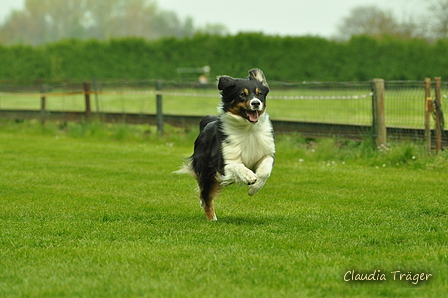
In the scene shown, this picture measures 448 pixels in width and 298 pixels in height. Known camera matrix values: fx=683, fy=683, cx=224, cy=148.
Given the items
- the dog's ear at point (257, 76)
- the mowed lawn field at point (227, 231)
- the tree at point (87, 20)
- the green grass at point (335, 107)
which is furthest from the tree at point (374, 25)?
the tree at point (87, 20)

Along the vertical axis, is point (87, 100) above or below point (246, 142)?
above

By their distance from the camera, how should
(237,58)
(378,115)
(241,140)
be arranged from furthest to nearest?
(237,58) < (378,115) < (241,140)

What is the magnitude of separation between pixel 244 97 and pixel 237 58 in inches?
1035

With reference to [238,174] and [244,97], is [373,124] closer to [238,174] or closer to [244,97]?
[244,97]

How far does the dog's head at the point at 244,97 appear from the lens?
6.68 m

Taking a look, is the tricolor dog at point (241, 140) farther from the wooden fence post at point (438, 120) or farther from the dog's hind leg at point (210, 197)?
the wooden fence post at point (438, 120)

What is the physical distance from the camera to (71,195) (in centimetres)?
877

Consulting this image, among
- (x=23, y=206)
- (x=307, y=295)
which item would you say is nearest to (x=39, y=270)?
(x=307, y=295)

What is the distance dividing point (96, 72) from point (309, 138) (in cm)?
2392

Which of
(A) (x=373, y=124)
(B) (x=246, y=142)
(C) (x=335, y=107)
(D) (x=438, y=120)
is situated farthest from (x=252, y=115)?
(C) (x=335, y=107)

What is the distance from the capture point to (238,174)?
6629mm

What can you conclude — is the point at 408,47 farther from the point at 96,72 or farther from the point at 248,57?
the point at 96,72

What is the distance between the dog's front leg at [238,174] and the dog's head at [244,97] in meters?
0.48

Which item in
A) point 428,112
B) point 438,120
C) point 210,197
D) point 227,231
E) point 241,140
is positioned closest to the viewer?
point 227,231
